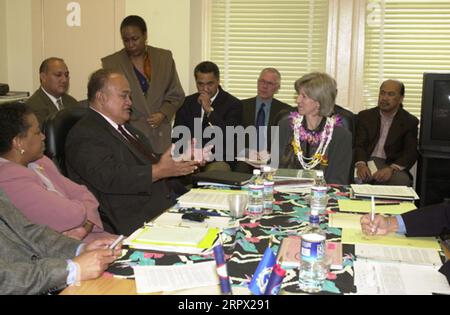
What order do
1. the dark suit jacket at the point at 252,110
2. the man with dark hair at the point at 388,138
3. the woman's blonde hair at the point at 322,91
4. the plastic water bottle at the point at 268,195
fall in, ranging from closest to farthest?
the plastic water bottle at the point at 268,195
the woman's blonde hair at the point at 322,91
the man with dark hair at the point at 388,138
the dark suit jacket at the point at 252,110

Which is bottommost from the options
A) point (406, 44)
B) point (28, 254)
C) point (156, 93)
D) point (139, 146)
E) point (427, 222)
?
point (28, 254)

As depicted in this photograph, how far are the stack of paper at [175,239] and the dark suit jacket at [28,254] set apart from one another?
0.27 metres

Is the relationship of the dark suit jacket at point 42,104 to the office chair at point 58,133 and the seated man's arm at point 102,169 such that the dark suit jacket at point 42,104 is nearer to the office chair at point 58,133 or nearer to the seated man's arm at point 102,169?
the office chair at point 58,133

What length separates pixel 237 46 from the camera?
208 inches

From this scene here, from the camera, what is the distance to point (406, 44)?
507 centimetres

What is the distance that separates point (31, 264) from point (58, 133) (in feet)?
4.33

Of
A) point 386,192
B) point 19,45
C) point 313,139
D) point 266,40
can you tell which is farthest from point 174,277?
point 19,45

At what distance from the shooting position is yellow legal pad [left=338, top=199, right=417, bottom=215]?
7.79ft

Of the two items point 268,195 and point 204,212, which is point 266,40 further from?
point 204,212

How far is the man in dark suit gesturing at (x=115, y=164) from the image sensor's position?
2760 millimetres

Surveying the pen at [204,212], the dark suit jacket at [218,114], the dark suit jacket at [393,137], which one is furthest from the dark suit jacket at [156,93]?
the pen at [204,212]

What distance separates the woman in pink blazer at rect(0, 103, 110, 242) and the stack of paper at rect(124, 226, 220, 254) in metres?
0.57

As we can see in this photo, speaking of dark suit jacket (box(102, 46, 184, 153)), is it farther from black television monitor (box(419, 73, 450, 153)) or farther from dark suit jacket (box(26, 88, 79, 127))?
black television monitor (box(419, 73, 450, 153))
